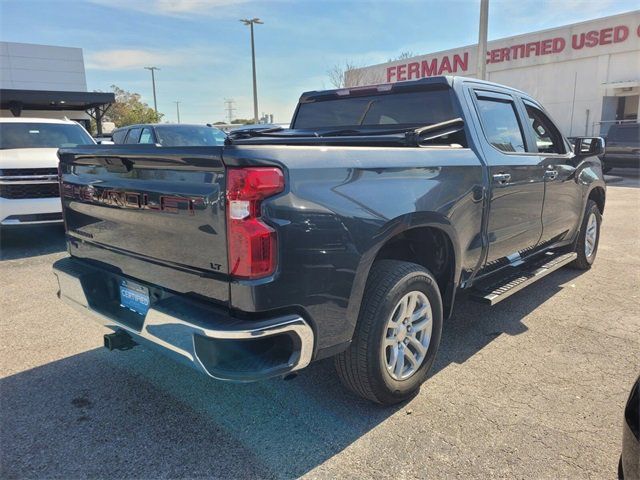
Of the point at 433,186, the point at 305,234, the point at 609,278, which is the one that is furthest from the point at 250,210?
the point at 609,278

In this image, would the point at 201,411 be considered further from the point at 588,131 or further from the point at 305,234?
the point at 588,131

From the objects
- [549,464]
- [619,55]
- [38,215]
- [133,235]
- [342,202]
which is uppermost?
[619,55]

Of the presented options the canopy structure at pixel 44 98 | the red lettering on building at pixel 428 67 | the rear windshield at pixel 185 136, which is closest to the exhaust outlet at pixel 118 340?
the rear windshield at pixel 185 136

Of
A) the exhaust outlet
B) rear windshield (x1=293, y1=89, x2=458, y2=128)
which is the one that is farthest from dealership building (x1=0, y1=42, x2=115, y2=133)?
the exhaust outlet

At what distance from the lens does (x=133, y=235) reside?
8.77ft

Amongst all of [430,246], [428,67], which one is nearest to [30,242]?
[430,246]

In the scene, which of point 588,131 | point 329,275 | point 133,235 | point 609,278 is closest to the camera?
point 329,275

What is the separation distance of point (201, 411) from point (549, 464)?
1.90m

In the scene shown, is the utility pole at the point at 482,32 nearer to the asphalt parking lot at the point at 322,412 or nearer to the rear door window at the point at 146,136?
the rear door window at the point at 146,136

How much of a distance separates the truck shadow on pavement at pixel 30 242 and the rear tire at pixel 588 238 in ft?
22.4

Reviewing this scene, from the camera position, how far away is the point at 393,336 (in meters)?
2.85

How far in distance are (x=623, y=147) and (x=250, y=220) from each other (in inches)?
717

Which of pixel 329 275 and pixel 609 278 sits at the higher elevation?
pixel 329 275

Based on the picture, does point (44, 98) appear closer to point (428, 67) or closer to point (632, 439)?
point (428, 67)
